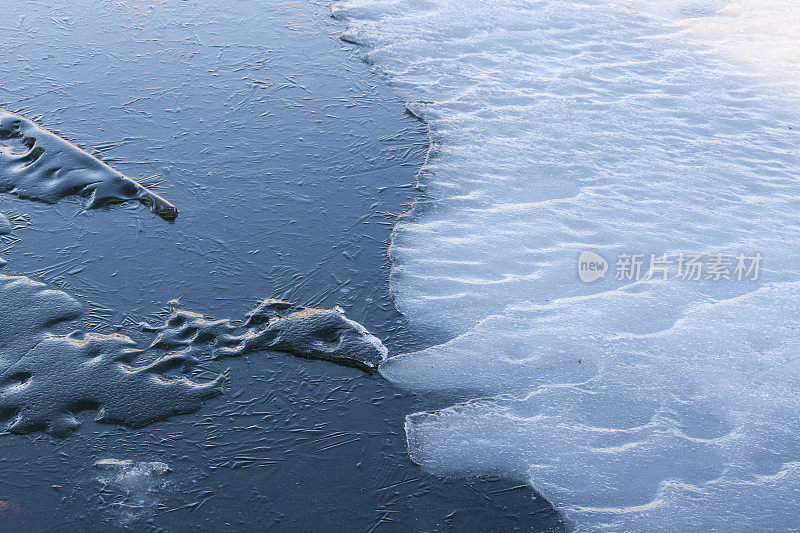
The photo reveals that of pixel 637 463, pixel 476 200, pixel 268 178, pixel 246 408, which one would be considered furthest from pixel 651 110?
pixel 246 408

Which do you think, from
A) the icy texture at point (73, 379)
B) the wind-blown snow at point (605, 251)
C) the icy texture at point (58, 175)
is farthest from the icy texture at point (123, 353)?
the icy texture at point (58, 175)

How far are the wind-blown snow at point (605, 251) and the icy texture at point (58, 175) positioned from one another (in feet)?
5.94

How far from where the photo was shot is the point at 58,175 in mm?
4691

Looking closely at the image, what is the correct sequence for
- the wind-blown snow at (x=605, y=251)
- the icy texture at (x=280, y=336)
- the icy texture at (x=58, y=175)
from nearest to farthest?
1. the wind-blown snow at (x=605, y=251)
2. the icy texture at (x=280, y=336)
3. the icy texture at (x=58, y=175)

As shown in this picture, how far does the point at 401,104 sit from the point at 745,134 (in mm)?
2687

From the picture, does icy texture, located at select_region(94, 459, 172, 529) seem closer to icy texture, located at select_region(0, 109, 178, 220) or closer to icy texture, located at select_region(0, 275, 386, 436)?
icy texture, located at select_region(0, 275, 386, 436)

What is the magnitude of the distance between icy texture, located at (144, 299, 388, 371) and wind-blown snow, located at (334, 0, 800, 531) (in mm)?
188

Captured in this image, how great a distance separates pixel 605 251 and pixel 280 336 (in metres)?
2.05

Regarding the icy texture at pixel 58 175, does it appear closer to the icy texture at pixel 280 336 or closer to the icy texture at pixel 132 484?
the icy texture at pixel 280 336

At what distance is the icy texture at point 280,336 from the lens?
138 inches

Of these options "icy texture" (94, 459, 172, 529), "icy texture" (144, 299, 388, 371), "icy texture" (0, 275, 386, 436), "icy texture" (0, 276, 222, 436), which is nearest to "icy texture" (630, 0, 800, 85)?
"icy texture" (144, 299, 388, 371)

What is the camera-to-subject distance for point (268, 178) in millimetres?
4770

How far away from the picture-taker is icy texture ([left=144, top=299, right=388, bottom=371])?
351 cm

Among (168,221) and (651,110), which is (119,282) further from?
(651,110)
